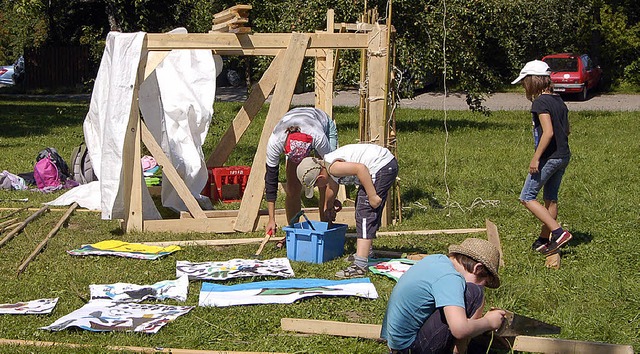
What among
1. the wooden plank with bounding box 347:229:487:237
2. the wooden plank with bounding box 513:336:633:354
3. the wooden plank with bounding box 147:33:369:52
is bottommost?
the wooden plank with bounding box 347:229:487:237

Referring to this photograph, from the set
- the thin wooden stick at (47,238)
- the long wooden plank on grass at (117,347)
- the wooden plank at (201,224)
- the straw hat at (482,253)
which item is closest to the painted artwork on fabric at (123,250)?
the thin wooden stick at (47,238)

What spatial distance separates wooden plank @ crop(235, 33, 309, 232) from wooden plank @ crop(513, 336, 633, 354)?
450cm

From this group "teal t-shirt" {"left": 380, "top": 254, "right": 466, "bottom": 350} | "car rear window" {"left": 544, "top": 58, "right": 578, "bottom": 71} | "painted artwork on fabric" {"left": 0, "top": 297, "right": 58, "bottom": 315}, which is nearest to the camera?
"teal t-shirt" {"left": 380, "top": 254, "right": 466, "bottom": 350}

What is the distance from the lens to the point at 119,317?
6.07 m

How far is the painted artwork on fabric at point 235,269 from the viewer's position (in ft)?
23.9

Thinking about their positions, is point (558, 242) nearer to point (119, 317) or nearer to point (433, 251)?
point (433, 251)

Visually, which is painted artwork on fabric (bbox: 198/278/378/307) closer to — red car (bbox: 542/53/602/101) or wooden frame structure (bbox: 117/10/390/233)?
wooden frame structure (bbox: 117/10/390/233)

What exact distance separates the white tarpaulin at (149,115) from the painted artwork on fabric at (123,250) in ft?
2.49

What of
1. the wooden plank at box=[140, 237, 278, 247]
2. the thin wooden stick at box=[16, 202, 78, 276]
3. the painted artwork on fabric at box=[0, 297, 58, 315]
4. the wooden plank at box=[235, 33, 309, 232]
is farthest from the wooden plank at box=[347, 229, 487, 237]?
the painted artwork on fabric at box=[0, 297, 58, 315]

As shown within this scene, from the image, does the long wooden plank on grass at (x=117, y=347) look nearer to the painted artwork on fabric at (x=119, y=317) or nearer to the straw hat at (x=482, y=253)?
the painted artwork on fabric at (x=119, y=317)

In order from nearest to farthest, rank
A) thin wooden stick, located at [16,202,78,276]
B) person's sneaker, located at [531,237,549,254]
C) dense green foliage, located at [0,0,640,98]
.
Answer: thin wooden stick, located at [16,202,78,276] < person's sneaker, located at [531,237,549,254] < dense green foliage, located at [0,0,640,98]

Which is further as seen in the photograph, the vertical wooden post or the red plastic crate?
the red plastic crate

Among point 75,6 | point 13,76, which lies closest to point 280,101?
point 75,6

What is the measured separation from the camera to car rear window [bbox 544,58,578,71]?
31.7 meters
